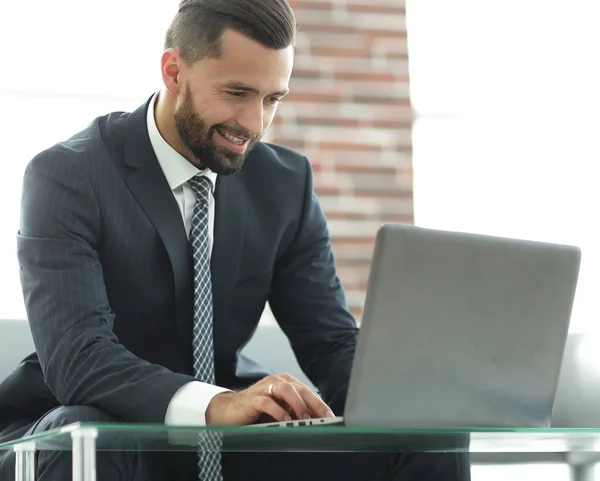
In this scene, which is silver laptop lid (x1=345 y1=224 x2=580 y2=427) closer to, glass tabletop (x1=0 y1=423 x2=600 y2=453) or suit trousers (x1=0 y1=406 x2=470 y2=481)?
glass tabletop (x1=0 y1=423 x2=600 y2=453)

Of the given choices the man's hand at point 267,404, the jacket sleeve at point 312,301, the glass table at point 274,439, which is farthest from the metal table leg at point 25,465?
the jacket sleeve at point 312,301

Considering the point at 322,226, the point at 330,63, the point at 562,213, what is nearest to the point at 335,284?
the point at 322,226

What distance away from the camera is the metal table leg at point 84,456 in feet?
4.43

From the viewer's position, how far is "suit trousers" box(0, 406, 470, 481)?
1680 millimetres

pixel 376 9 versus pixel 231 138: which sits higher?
pixel 376 9

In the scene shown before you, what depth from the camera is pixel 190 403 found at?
1.64 meters

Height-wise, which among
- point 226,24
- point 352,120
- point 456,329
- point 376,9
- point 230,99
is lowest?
point 456,329

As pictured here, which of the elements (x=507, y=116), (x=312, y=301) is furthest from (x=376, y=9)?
(x=312, y=301)

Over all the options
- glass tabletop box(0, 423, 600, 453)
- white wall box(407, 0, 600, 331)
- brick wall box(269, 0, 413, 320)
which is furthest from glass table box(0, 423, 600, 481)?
white wall box(407, 0, 600, 331)

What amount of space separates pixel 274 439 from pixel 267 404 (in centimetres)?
14

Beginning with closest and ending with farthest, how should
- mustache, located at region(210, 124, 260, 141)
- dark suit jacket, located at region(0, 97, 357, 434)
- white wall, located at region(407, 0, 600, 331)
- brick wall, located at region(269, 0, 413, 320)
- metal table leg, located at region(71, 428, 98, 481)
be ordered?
metal table leg, located at region(71, 428, 98, 481) < dark suit jacket, located at region(0, 97, 357, 434) < mustache, located at region(210, 124, 260, 141) < brick wall, located at region(269, 0, 413, 320) < white wall, located at region(407, 0, 600, 331)

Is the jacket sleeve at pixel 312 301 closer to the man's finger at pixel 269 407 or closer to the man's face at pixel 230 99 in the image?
the man's face at pixel 230 99

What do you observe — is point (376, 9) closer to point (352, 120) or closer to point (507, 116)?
point (352, 120)

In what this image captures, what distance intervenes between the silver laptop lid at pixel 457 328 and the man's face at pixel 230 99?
80 centimetres
